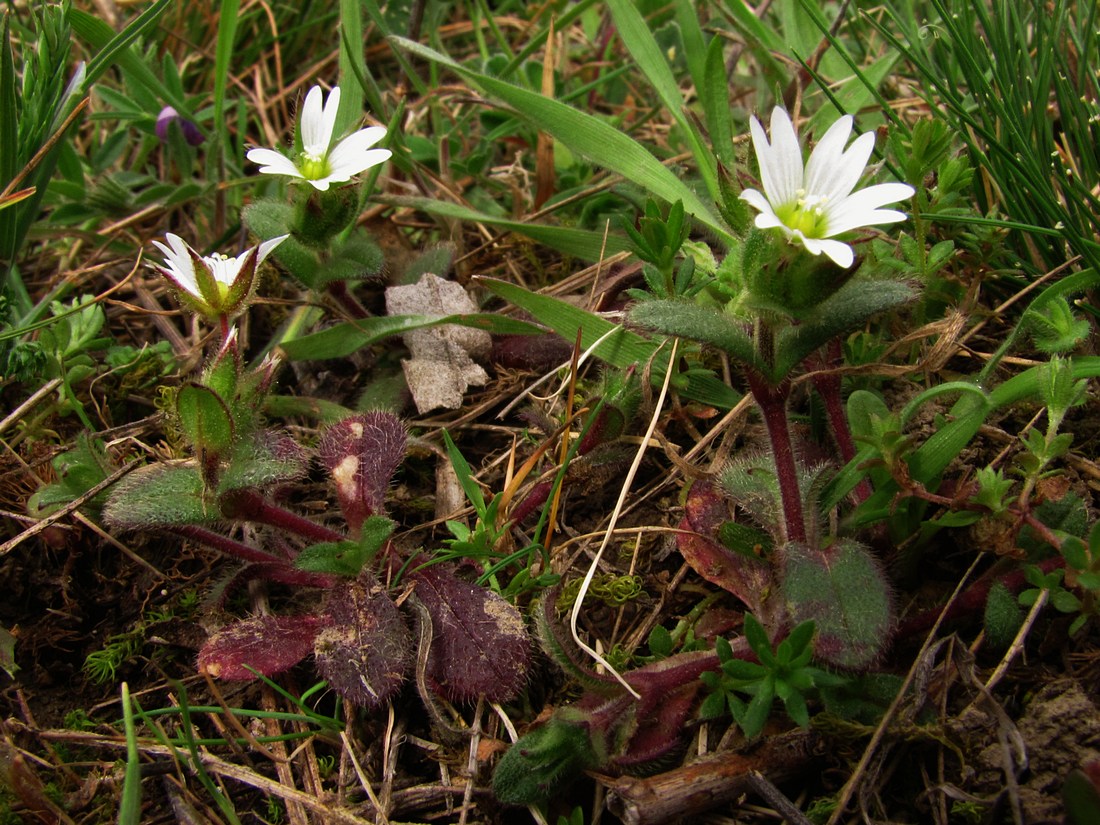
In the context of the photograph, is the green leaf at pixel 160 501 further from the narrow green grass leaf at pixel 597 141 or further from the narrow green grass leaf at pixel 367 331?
the narrow green grass leaf at pixel 597 141

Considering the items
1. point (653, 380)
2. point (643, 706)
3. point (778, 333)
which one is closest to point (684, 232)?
point (653, 380)

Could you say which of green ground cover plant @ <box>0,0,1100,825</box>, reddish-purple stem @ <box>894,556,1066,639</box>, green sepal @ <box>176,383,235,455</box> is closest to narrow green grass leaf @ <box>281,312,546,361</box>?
green ground cover plant @ <box>0,0,1100,825</box>

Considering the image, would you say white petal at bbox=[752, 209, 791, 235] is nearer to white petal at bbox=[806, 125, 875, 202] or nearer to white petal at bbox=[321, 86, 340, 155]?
white petal at bbox=[806, 125, 875, 202]

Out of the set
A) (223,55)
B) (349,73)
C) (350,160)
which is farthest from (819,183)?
(223,55)

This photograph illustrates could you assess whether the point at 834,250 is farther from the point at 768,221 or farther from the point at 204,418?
the point at 204,418

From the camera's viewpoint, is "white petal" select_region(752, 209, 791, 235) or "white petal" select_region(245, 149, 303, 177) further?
"white petal" select_region(245, 149, 303, 177)

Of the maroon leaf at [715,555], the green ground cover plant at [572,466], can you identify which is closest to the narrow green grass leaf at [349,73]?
the green ground cover plant at [572,466]
